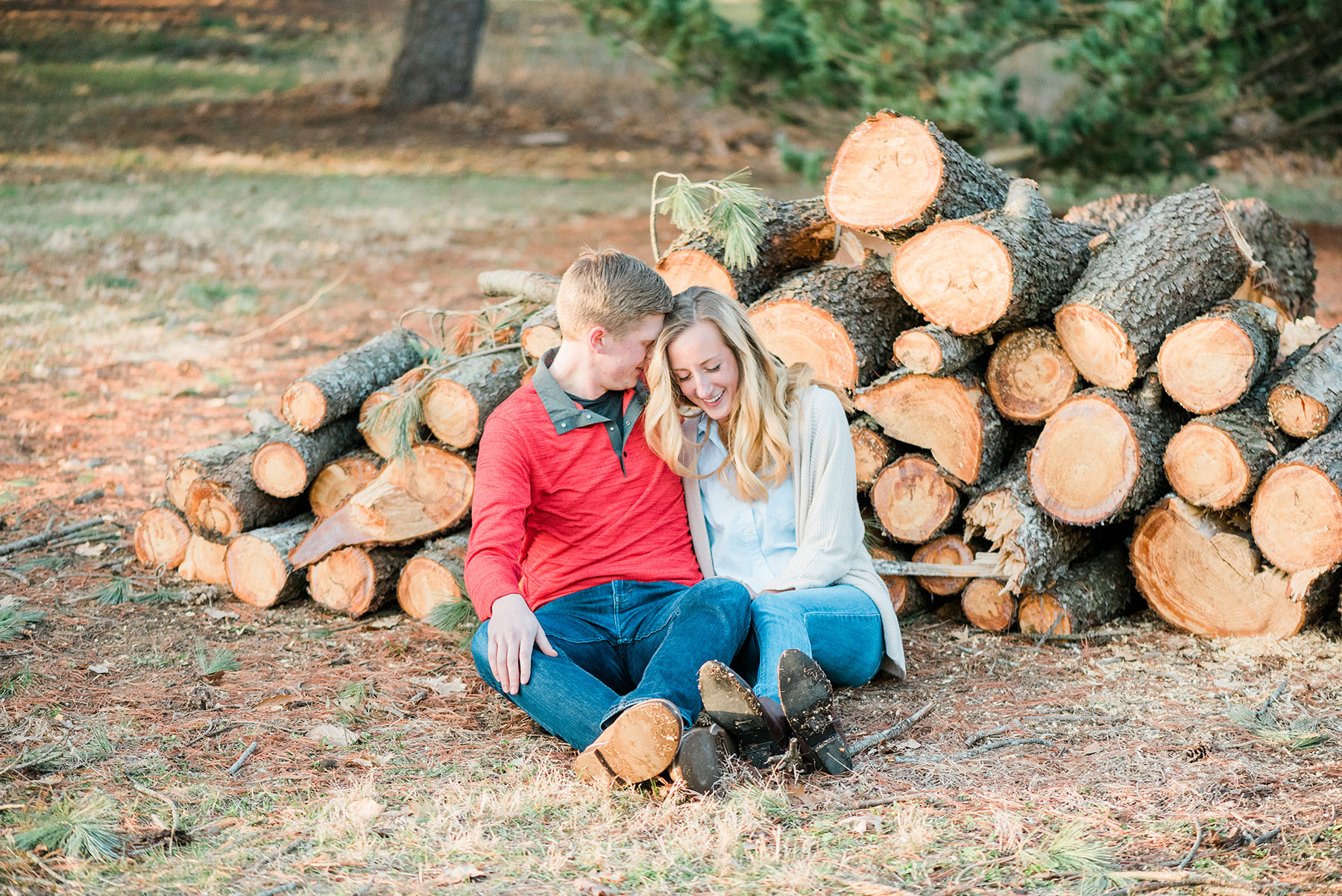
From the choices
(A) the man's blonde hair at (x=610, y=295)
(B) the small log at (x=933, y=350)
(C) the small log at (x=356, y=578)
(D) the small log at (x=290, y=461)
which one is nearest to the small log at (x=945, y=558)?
(B) the small log at (x=933, y=350)

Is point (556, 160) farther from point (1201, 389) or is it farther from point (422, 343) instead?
point (1201, 389)

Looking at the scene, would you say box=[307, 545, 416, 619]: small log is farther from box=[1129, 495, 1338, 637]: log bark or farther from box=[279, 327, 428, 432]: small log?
box=[1129, 495, 1338, 637]: log bark

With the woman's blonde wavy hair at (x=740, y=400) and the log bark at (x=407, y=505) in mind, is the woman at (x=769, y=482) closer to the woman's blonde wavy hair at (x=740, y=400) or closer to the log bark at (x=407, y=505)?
the woman's blonde wavy hair at (x=740, y=400)

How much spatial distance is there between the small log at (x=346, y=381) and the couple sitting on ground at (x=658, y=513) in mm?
1062

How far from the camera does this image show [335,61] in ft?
60.0

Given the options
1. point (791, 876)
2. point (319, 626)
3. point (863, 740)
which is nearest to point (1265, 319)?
point (863, 740)

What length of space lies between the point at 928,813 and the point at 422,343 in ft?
9.55

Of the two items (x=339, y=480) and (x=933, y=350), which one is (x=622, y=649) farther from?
(x=339, y=480)

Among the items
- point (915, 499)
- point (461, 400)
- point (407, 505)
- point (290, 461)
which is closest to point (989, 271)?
point (915, 499)

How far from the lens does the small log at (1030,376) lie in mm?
3842

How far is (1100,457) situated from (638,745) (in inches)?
75.3

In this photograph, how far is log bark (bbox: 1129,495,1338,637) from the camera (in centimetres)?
363

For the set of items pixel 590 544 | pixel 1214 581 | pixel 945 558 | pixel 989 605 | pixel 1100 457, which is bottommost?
pixel 989 605

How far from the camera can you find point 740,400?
335 centimetres
